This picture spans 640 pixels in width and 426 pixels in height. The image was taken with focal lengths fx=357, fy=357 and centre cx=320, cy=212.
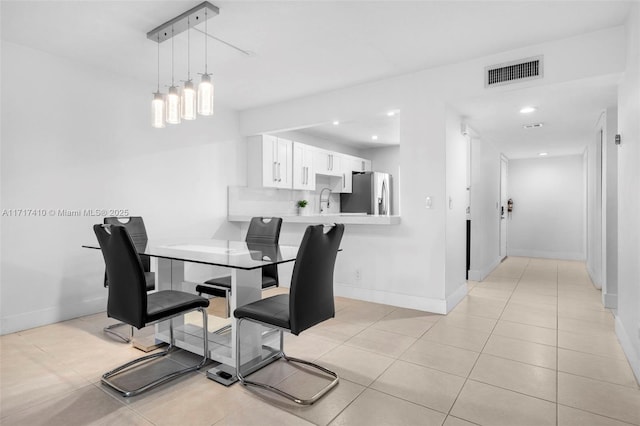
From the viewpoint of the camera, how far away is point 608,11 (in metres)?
2.47

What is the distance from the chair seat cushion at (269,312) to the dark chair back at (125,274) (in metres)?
0.53

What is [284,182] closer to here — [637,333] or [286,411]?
[286,411]

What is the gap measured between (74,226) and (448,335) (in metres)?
3.55

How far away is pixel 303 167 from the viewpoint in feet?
18.3

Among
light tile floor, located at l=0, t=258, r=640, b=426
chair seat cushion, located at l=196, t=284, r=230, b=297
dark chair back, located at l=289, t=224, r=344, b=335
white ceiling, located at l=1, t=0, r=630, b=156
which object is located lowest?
light tile floor, located at l=0, t=258, r=640, b=426

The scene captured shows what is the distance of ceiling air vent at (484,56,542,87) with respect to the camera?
2.98m

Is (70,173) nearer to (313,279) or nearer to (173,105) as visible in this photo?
(173,105)

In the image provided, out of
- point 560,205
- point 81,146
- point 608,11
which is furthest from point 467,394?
point 560,205

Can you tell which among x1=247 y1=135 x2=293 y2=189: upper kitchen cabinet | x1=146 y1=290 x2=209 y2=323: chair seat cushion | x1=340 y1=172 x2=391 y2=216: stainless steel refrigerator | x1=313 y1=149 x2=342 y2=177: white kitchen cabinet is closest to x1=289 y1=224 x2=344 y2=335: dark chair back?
x1=146 y1=290 x2=209 y2=323: chair seat cushion

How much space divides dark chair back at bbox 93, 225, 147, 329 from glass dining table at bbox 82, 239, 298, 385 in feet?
0.87

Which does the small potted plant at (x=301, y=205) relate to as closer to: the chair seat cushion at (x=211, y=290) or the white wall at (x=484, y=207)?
the white wall at (x=484, y=207)

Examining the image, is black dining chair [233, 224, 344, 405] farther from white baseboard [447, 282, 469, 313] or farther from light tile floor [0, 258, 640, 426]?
white baseboard [447, 282, 469, 313]

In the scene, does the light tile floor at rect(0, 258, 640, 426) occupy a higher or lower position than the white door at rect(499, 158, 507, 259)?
lower

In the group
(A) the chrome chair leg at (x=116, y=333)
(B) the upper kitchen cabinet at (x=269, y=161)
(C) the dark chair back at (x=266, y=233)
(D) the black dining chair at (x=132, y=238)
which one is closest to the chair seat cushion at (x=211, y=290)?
(D) the black dining chair at (x=132, y=238)
